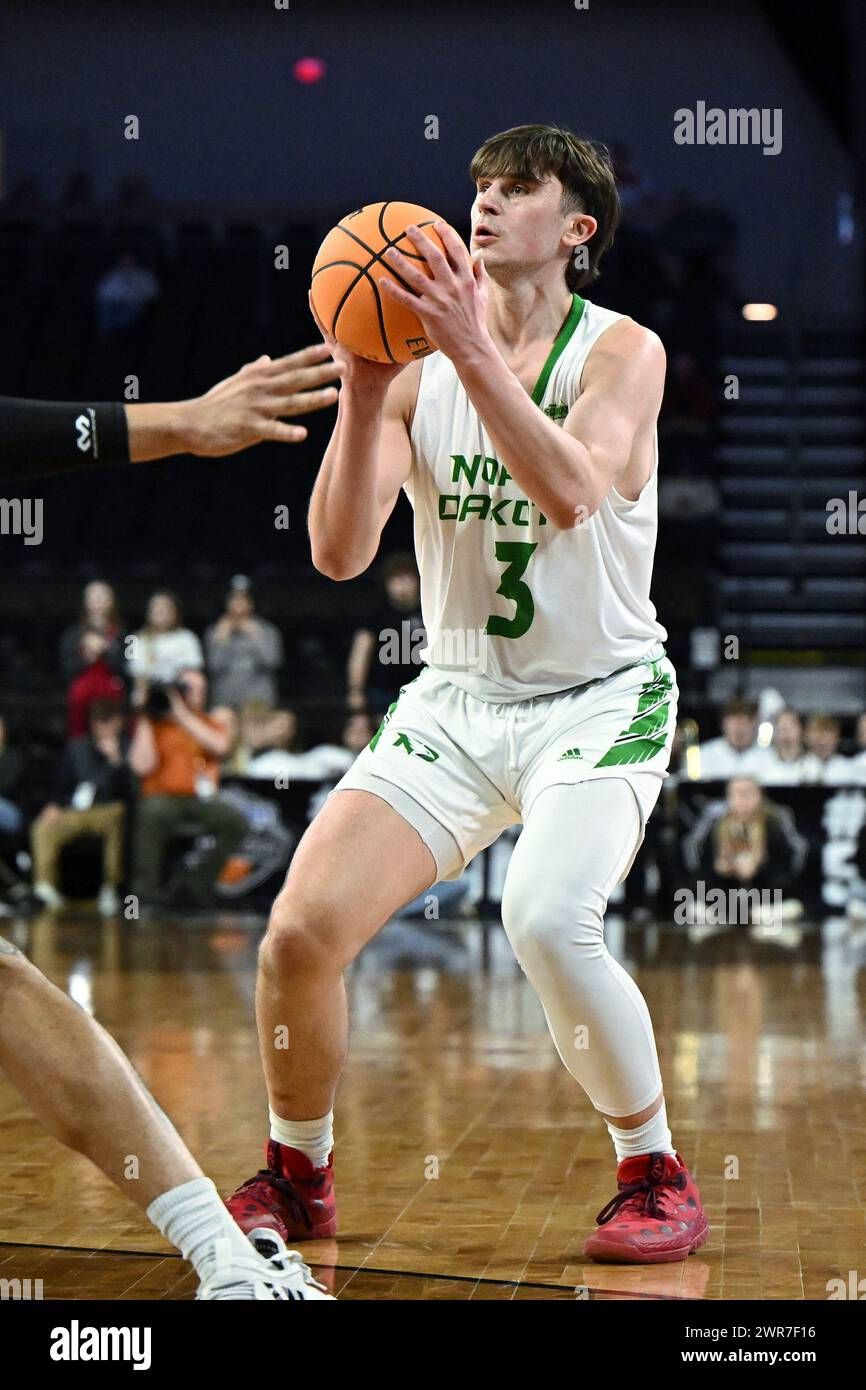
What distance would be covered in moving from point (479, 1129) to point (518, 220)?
2523 mm

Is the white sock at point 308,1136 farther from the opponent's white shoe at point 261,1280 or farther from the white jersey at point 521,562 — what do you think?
the white jersey at point 521,562

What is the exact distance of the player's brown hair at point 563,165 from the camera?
147 inches

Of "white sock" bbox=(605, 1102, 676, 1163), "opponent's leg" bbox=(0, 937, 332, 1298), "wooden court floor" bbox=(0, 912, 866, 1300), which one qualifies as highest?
"opponent's leg" bbox=(0, 937, 332, 1298)

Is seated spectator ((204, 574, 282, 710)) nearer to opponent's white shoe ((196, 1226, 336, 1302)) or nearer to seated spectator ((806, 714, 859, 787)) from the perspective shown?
seated spectator ((806, 714, 859, 787))

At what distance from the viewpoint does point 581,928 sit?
3.56 metres

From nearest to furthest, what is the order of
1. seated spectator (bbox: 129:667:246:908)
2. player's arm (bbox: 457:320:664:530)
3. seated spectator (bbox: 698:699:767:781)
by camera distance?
player's arm (bbox: 457:320:664:530), seated spectator (bbox: 129:667:246:908), seated spectator (bbox: 698:699:767:781)

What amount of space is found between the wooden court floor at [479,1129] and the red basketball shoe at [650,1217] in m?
0.04

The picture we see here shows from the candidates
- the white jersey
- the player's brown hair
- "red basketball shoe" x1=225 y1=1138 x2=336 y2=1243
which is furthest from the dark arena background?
the player's brown hair

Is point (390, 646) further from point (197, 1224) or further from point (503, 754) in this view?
point (197, 1224)

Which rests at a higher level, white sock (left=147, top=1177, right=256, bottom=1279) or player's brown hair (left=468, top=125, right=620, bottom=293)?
player's brown hair (left=468, top=125, right=620, bottom=293)

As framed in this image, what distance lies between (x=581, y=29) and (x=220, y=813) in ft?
30.7

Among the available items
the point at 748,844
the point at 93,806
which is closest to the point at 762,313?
the point at 748,844

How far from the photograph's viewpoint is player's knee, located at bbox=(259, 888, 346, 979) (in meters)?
3.57

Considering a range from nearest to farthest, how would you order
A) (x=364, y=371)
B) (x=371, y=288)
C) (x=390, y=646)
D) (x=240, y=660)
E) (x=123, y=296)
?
(x=371, y=288), (x=364, y=371), (x=390, y=646), (x=240, y=660), (x=123, y=296)
